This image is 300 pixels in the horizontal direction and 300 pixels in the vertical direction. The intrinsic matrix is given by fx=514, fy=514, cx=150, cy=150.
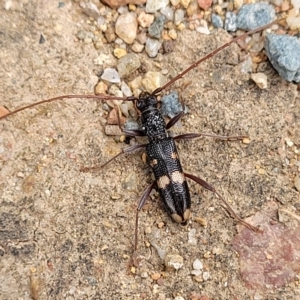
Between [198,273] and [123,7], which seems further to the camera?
[123,7]

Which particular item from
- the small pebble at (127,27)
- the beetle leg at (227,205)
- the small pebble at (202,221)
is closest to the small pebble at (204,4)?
the small pebble at (127,27)

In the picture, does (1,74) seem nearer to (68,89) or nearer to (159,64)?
(68,89)

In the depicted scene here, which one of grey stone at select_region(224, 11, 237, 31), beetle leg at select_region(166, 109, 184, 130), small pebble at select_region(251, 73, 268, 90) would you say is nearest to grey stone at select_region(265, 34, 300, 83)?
small pebble at select_region(251, 73, 268, 90)

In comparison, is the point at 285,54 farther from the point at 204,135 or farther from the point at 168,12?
the point at 168,12

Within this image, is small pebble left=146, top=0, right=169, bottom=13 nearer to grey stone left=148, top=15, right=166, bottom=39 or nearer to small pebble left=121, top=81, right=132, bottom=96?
grey stone left=148, top=15, right=166, bottom=39

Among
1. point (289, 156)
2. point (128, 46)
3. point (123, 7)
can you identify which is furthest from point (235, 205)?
point (123, 7)

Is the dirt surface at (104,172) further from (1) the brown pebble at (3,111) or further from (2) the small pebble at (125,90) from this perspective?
(2) the small pebble at (125,90)
